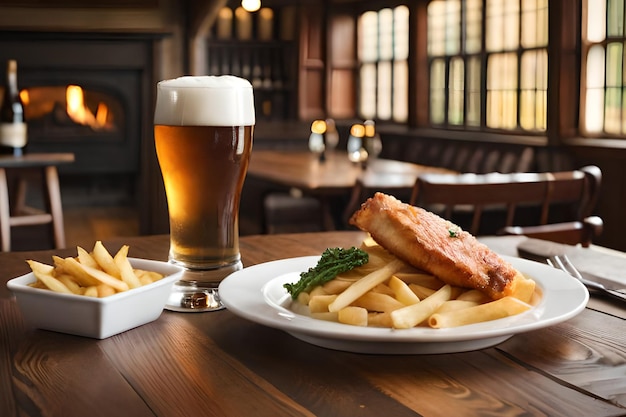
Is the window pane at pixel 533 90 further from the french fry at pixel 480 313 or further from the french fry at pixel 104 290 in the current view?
the french fry at pixel 104 290

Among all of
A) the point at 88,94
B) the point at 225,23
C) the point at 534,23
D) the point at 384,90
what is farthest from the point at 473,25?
the point at 88,94

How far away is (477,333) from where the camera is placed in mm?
866

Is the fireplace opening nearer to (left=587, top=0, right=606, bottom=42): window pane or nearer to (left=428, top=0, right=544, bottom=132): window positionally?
(left=428, top=0, right=544, bottom=132): window

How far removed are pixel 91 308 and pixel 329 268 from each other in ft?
0.91

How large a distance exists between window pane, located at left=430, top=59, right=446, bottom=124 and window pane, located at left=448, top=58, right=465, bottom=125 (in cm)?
14

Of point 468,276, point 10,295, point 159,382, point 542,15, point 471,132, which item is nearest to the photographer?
point 159,382

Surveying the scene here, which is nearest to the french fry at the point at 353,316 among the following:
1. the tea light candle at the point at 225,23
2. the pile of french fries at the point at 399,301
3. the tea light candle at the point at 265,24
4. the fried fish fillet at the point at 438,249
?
the pile of french fries at the point at 399,301

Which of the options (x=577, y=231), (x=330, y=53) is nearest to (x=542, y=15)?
(x=330, y=53)

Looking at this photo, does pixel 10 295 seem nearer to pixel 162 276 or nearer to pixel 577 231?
pixel 162 276

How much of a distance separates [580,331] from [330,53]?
9.24 metres

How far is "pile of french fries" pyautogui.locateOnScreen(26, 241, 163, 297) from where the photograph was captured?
97 cm

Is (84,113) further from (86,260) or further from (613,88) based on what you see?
(86,260)

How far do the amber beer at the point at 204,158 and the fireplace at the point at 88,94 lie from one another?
21.2 ft

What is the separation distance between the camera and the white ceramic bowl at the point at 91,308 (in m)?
0.95
